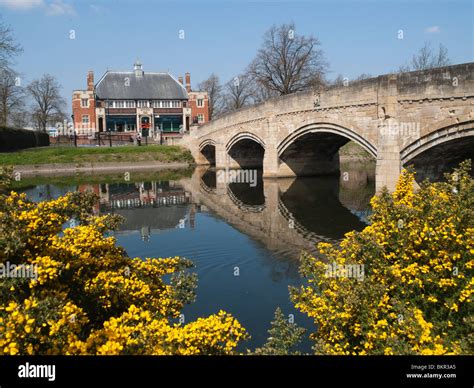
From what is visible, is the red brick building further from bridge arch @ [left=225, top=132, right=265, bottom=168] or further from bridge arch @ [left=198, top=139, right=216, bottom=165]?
bridge arch @ [left=225, top=132, right=265, bottom=168]

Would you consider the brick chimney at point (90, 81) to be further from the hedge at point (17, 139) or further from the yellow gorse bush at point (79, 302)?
the yellow gorse bush at point (79, 302)

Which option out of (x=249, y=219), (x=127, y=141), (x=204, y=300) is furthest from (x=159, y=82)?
(x=204, y=300)

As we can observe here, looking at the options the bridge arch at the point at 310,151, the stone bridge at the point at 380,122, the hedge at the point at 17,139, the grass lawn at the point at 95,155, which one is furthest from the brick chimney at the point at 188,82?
the bridge arch at the point at 310,151

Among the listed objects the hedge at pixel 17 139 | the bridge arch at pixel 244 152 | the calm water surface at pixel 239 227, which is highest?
the hedge at pixel 17 139

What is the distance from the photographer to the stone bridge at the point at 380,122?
1558cm

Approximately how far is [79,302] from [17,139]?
4395 centimetres

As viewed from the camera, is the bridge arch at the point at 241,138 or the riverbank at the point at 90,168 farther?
the riverbank at the point at 90,168

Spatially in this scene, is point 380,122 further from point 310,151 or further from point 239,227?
point 310,151

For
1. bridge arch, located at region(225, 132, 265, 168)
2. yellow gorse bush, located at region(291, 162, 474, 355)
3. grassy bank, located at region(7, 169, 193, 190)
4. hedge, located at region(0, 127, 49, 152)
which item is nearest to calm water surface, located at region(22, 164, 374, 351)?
grassy bank, located at region(7, 169, 193, 190)

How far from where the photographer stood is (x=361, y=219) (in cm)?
1755

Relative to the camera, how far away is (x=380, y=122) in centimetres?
1856

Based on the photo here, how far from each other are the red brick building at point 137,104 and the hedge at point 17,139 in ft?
38.8

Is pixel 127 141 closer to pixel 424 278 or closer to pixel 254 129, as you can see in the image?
pixel 254 129

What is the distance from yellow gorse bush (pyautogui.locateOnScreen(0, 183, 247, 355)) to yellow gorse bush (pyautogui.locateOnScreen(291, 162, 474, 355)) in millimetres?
1486
